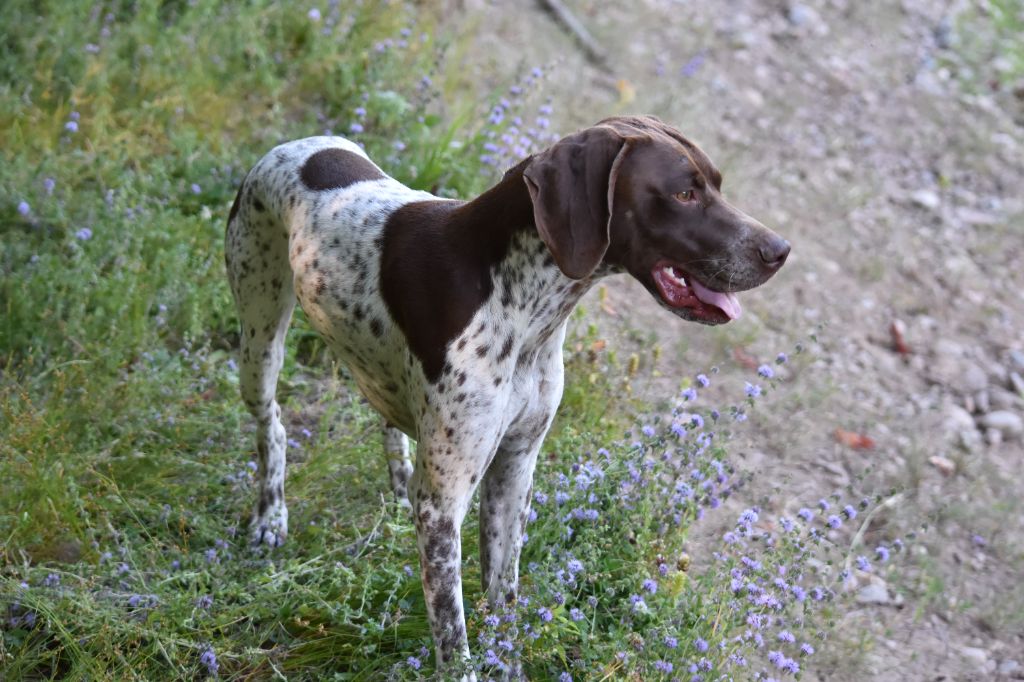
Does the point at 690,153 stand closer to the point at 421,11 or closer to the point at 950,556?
the point at 950,556

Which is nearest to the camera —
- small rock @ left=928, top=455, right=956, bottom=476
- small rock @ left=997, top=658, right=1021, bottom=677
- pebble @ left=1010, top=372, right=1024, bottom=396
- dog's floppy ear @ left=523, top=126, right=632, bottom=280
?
dog's floppy ear @ left=523, top=126, right=632, bottom=280

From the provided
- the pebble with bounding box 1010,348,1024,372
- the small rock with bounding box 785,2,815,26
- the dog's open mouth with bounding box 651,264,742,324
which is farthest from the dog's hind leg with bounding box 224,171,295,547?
the small rock with bounding box 785,2,815,26

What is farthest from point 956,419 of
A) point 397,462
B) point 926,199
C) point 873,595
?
point 397,462

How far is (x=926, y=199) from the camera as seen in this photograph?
326 inches

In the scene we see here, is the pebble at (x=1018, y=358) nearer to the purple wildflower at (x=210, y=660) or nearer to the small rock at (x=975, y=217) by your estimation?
the small rock at (x=975, y=217)

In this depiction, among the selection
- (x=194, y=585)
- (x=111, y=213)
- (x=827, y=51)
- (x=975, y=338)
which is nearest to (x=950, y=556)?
(x=975, y=338)

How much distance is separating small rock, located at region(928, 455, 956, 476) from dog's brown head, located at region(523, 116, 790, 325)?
3125mm

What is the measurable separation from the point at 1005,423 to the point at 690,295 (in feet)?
12.6

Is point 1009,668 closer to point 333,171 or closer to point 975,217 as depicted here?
point 333,171

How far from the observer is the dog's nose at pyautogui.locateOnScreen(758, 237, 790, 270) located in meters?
3.20

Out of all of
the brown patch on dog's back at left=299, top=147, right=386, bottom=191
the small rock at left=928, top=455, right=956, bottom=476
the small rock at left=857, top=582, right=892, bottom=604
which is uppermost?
the brown patch on dog's back at left=299, top=147, right=386, bottom=191

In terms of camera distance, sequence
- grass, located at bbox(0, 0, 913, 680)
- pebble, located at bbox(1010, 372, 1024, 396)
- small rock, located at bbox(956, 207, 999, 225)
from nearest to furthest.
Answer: grass, located at bbox(0, 0, 913, 680)
pebble, located at bbox(1010, 372, 1024, 396)
small rock, located at bbox(956, 207, 999, 225)

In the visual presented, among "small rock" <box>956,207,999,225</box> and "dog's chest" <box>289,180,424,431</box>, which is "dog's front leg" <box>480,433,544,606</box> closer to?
"dog's chest" <box>289,180,424,431</box>

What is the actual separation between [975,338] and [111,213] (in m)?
4.90
